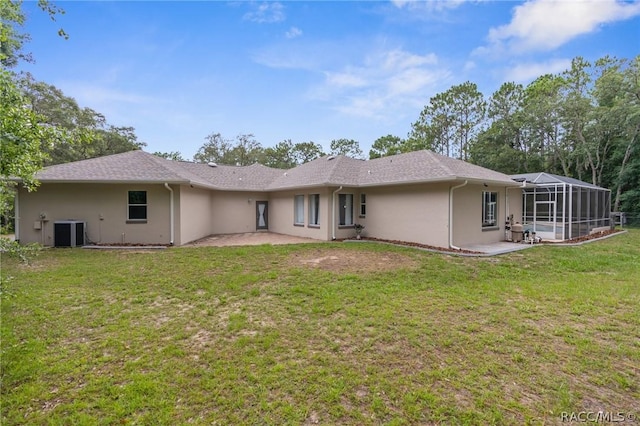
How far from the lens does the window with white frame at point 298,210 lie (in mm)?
14461

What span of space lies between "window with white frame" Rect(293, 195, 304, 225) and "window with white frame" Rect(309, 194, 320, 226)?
0.66 metres

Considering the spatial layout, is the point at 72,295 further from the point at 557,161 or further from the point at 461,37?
the point at 557,161

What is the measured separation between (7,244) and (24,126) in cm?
121

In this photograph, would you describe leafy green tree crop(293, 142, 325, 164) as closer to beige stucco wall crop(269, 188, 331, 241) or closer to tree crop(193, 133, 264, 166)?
tree crop(193, 133, 264, 166)

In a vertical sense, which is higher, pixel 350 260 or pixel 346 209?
pixel 346 209

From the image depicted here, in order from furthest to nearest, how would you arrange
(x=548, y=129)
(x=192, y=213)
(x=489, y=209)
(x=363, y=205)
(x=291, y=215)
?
(x=548, y=129) → (x=291, y=215) → (x=363, y=205) → (x=192, y=213) → (x=489, y=209)

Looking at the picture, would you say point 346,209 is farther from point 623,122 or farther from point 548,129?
point 623,122

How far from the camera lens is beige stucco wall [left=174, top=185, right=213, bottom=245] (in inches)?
461

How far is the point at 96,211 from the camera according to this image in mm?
11516

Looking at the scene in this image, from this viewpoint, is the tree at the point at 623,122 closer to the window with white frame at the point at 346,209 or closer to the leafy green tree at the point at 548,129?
the leafy green tree at the point at 548,129

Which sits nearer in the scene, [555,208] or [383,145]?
[555,208]

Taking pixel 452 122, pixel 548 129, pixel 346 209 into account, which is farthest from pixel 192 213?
pixel 548 129

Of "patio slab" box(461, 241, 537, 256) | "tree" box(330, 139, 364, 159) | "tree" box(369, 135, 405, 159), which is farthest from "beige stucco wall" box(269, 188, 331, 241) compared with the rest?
"tree" box(330, 139, 364, 159)

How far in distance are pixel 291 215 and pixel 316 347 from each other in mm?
11630
